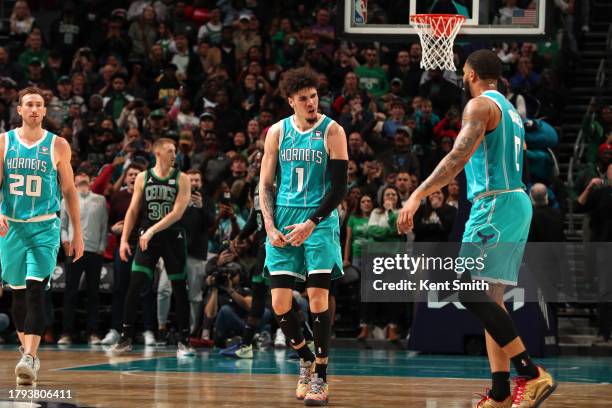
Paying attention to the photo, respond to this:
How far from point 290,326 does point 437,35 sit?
4.29 metres

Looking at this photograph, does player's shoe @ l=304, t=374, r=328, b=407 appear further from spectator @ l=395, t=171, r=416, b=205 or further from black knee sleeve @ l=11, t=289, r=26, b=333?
spectator @ l=395, t=171, r=416, b=205

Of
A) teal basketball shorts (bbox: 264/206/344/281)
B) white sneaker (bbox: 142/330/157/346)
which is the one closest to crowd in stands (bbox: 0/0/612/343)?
white sneaker (bbox: 142/330/157/346)

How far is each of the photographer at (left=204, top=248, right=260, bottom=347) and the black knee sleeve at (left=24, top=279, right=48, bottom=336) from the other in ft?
16.9

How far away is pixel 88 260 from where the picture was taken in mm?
14406

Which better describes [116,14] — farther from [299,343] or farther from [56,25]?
[299,343]

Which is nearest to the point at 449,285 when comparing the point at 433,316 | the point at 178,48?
the point at 433,316

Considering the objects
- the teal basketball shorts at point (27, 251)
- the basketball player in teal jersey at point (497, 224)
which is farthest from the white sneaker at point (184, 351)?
the basketball player in teal jersey at point (497, 224)

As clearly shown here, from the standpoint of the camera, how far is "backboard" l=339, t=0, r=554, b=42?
36.9 feet

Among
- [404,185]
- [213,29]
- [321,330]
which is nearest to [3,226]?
[321,330]

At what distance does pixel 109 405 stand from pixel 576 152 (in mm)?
11286

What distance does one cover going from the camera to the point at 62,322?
15180mm

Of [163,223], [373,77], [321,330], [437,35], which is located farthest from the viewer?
[373,77]

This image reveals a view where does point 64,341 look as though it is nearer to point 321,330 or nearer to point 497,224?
point 321,330

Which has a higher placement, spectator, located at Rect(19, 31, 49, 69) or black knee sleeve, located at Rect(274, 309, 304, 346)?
spectator, located at Rect(19, 31, 49, 69)
